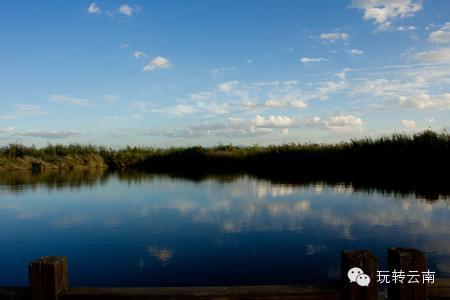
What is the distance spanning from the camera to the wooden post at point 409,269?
2.97m

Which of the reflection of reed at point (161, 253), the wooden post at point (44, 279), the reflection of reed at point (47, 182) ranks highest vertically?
the wooden post at point (44, 279)

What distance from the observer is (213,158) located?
111 feet

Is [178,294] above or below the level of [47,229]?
above

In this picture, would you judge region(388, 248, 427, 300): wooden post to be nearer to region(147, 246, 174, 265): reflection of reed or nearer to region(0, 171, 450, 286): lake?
region(0, 171, 450, 286): lake

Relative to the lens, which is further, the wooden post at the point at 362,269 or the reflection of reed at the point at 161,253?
the reflection of reed at the point at 161,253

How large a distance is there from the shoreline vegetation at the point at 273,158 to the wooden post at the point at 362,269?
16674 millimetres

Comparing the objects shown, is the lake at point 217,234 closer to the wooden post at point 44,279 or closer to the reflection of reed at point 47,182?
the wooden post at point 44,279

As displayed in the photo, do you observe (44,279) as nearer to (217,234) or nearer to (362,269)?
(362,269)

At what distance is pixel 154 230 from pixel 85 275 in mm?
3020

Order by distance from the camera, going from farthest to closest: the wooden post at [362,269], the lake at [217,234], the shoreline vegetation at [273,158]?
1. the shoreline vegetation at [273,158]
2. the lake at [217,234]
3. the wooden post at [362,269]

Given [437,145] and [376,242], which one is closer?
[376,242]

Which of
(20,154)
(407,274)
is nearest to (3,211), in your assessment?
(407,274)

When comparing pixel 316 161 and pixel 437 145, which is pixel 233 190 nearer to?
pixel 437 145

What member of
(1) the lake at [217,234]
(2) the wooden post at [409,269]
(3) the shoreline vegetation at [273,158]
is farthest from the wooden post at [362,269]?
(3) the shoreline vegetation at [273,158]
